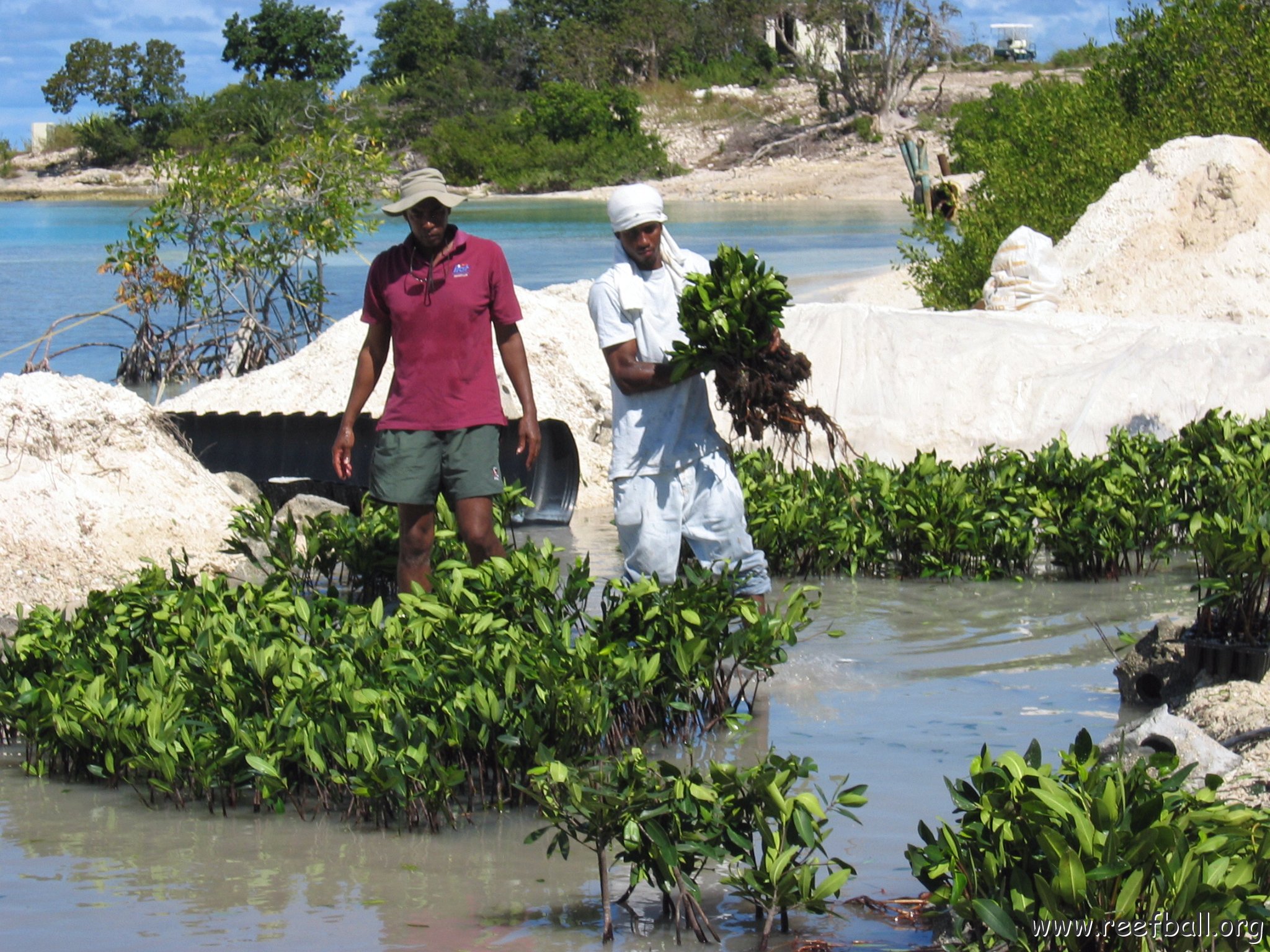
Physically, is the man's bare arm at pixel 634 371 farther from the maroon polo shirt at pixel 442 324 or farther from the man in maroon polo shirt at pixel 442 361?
the maroon polo shirt at pixel 442 324

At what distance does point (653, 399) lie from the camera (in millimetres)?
5137

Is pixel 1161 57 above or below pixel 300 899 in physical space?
above

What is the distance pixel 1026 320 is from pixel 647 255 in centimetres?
658

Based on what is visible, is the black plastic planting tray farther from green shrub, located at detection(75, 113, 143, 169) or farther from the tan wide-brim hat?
green shrub, located at detection(75, 113, 143, 169)

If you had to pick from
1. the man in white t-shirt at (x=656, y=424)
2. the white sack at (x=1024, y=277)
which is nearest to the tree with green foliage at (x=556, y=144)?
the white sack at (x=1024, y=277)

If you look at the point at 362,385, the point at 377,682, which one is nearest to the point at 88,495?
the point at 362,385

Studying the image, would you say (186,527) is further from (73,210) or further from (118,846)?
Result: (73,210)

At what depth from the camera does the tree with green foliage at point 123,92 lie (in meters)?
68.2

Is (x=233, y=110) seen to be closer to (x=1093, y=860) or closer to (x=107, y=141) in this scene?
(x=107, y=141)

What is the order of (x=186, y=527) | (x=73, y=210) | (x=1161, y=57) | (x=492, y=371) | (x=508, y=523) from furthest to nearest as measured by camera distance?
1. (x=73, y=210)
2. (x=1161, y=57)
3. (x=186, y=527)
4. (x=508, y=523)
5. (x=492, y=371)

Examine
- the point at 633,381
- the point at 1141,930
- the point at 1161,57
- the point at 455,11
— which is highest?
the point at 455,11

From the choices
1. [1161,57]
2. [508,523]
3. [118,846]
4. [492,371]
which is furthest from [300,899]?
[1161,57]

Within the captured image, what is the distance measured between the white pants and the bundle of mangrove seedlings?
333 mm

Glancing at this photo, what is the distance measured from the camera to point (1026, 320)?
1095 cm
